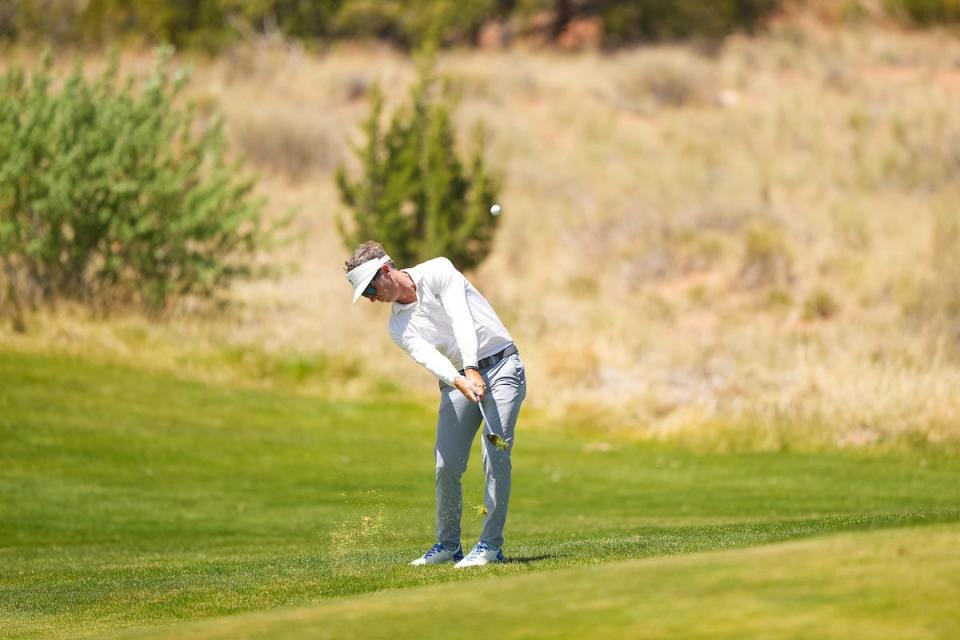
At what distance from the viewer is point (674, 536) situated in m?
10.5

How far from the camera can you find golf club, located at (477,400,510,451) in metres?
8.45

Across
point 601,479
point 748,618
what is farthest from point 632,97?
point 748,618

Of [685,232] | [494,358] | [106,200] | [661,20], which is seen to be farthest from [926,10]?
[494,358]

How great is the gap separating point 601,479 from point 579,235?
17.3 meters

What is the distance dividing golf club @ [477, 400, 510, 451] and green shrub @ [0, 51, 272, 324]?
1538 cm

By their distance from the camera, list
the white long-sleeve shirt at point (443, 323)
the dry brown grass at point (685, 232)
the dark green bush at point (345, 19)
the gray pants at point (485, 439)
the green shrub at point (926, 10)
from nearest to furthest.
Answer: the white long-sleeve shirt at point (443, 323) → the gray pants at point (485, 439) → the dry brown grass at point (685, 232) → the dark green bush at point (345, 19) → the green shrub at point (926, 10)

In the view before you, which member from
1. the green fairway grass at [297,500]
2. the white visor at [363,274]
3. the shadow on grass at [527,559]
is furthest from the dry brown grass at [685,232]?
the white visor at [363,274]

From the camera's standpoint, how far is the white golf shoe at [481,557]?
875 centimetres

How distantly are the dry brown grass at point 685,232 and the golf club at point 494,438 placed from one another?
10723 mm

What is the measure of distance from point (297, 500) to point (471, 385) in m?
7.51

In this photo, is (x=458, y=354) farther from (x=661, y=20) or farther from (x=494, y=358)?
(x=661, y=20)

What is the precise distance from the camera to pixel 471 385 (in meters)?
8.38

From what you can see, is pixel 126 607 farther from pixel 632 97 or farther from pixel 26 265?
pixel 632 97

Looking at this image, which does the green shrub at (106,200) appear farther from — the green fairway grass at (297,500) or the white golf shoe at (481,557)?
the white golf shoe at (481,557)
